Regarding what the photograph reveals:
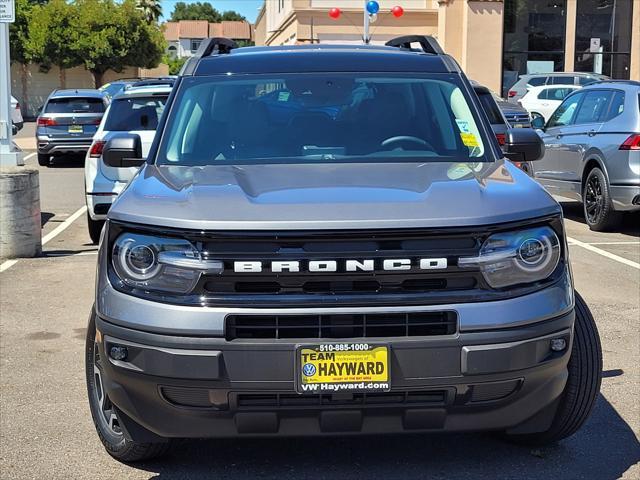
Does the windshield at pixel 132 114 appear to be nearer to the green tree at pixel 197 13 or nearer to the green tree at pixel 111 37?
the green tree at pixel 111 37

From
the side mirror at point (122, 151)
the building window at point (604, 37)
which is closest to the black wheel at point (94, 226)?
the side mirror at point (122, 151)

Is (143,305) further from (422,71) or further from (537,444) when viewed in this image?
(422,71)

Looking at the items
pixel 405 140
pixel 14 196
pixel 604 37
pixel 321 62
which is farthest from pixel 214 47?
pixel 604 37

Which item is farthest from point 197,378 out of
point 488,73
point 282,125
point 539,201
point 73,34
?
point 73,34

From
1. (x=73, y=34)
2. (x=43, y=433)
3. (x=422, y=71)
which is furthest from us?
(x=73, y=34)

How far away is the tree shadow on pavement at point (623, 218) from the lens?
37.5 feet

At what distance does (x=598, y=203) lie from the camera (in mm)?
11195

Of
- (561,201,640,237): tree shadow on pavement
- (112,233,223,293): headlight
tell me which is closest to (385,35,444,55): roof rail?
(112,233,223,293): headlight

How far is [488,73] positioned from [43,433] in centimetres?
2941

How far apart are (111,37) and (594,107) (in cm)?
4288

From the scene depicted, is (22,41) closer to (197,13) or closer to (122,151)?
(122,151)

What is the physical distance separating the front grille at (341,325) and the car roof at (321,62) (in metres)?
1.99

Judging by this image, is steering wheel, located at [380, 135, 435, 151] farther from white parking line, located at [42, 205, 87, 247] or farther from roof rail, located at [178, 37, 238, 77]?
white parking line, located at [42, 205, 87, 247]

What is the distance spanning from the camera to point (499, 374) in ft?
11.4
